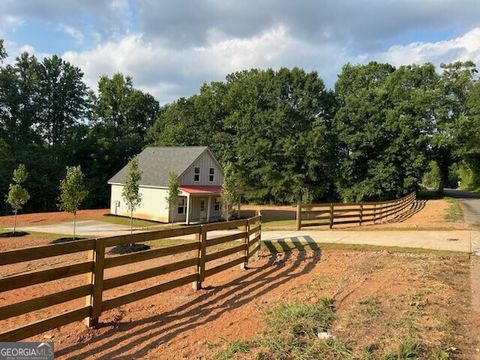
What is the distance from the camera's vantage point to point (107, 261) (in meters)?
5.37

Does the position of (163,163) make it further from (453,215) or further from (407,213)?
(453,215)

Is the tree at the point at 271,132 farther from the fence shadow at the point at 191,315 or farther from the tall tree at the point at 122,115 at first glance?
the fence shadow at the point at 191,315

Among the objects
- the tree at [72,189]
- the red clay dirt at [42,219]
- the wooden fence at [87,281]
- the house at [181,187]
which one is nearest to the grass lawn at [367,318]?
the wooden fence at [87,281]

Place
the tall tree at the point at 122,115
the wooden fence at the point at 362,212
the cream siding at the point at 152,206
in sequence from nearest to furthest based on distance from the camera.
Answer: the wooden fence at the point at 362,212 < the cream siding at the point at 152,206 < the tall tree at the point at 122,115

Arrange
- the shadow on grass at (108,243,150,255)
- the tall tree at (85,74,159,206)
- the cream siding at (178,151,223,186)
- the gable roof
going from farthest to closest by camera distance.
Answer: the tall tree at (85,74,159,206), the gable roof, the cream siding at (178,151,223,186), the shadow on grass at (108,243,150,255)

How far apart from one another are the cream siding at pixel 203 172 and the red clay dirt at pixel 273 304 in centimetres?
2313

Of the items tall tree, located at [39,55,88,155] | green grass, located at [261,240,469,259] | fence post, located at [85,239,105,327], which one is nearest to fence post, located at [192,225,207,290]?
fence post, located at [85,239,105,327]

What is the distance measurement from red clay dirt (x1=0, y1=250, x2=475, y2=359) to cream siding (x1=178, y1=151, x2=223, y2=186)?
23.1 metres

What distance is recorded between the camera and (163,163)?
3453cm

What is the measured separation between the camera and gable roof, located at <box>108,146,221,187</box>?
1278 inches

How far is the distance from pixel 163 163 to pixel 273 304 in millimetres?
29631

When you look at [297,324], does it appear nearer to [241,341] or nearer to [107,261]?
[241,341]

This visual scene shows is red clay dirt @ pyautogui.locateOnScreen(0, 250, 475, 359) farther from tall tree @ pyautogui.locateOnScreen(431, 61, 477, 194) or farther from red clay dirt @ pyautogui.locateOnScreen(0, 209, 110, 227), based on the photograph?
tall tree @ pyautogui.locateOnScreen(431, 61, 477, 194)

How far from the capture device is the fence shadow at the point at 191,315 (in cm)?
455
